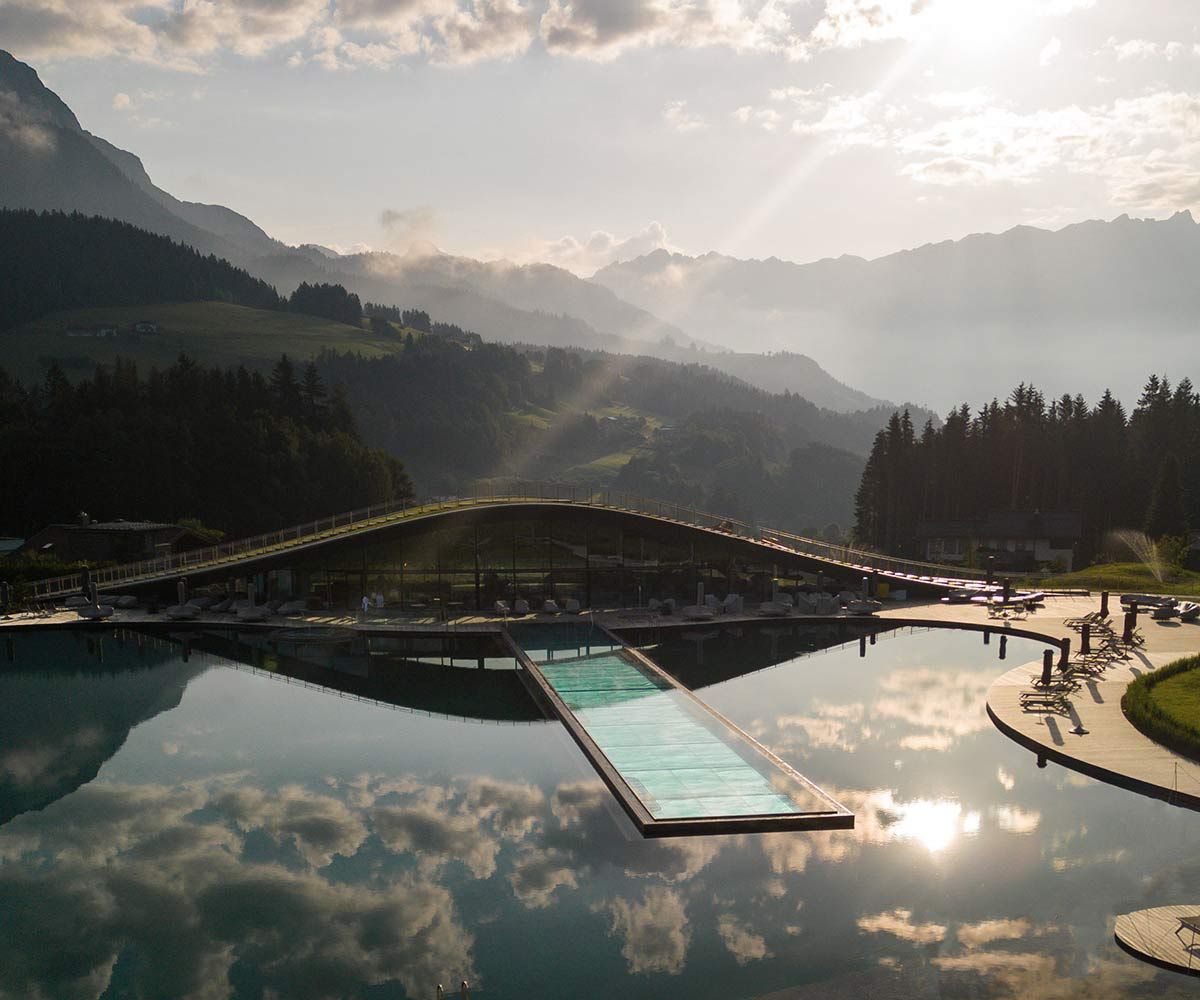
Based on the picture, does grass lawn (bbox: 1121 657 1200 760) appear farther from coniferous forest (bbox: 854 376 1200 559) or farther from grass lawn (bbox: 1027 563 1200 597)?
coniferous forest (bbox: 854 376 1200 559)

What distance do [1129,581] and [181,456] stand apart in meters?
65.6

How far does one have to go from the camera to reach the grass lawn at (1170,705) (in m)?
22.3

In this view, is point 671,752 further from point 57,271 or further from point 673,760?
point 57,271

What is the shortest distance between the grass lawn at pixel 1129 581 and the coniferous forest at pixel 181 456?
2117 inches

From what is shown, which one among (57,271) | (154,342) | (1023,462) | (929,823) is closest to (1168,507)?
(1023,462)

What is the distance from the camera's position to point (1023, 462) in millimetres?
94125

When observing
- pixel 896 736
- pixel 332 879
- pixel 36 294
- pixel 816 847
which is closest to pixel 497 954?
pixel 332 879

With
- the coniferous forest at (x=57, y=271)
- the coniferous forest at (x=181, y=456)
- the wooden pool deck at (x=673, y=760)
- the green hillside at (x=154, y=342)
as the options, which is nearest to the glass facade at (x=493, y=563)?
the wooden pool deck at (x=673, y=760)

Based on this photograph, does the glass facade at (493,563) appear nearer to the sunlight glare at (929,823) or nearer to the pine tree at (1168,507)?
the sunlight glare at (929,823)

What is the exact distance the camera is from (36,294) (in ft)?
589

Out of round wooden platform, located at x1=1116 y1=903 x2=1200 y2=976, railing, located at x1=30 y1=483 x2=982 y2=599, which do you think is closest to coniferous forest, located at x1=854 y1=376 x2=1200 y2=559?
railing, located at x1=30 y1=483 x2=982 y2=599

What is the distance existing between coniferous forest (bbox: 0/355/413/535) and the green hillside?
69751 millimetres

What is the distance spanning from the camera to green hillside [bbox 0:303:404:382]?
516 ft

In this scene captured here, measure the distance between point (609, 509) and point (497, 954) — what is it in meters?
31.6
